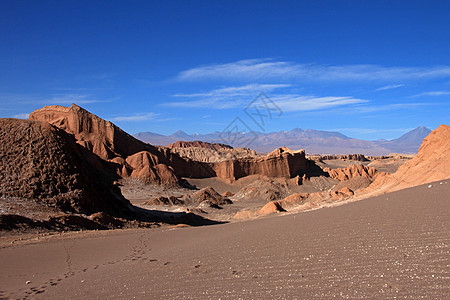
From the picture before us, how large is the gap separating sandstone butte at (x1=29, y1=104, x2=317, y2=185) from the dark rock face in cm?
3054

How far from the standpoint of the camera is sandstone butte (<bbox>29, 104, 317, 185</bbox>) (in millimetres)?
52875

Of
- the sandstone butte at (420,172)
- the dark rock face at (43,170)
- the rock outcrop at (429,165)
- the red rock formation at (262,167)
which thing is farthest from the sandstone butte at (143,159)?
the rock outcrop at (429,165)

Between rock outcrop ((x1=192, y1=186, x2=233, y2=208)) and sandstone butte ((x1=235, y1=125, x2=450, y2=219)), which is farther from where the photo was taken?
rock outcrop ((x1=192, y1=186, x2=233, y2=208))

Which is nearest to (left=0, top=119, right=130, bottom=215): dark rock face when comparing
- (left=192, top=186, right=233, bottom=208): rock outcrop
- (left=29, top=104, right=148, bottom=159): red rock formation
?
(left=192, top=186, right=233, bottom=208): rock outcrop

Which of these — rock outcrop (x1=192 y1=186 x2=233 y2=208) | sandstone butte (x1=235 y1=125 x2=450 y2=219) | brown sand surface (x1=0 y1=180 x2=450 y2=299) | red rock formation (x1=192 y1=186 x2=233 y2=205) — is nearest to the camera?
brown sand surface (x1=0 y1=180 x2=450 y2=299)

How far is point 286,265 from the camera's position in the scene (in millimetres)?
5664

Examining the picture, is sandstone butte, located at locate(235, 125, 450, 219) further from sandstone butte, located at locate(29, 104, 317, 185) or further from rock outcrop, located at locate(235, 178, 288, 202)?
sandstone butte, located at locate(29, 104, 317, 185)

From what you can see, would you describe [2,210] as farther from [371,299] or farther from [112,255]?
[371,299]

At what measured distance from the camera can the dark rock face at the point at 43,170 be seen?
1741 cm

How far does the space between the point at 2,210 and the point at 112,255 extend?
7.69 m

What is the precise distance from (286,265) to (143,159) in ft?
167

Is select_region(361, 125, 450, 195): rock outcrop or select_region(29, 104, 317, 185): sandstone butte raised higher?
select_region(29, 104, 317, 185): sandstone butte

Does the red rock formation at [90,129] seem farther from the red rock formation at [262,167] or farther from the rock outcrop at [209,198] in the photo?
the rock outcrop at [209,198]

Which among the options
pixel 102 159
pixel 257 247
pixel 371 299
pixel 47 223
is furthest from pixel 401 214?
pixel 102 159
